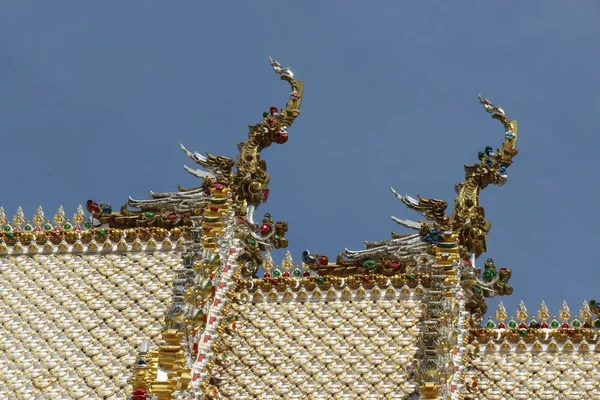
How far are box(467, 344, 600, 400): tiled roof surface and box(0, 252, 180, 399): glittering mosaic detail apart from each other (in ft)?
23.4

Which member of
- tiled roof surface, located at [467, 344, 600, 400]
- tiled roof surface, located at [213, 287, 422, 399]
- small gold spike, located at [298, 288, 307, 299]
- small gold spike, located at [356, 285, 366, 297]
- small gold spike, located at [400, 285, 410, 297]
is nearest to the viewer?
tiled roof surface, located at [467, 344, 600, 400]

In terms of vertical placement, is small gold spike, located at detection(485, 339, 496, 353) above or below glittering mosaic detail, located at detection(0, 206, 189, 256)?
below

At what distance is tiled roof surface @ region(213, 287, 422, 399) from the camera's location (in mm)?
36125

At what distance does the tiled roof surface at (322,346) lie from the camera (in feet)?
119

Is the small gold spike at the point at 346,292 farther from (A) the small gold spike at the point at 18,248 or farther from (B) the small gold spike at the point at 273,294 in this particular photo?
(A) the small gold spike at the point at 18,248

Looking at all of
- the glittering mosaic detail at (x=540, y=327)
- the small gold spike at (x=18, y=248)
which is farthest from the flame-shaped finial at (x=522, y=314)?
the small gold spike at (x=18, y=248)

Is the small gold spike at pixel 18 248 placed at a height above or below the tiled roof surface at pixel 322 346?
above

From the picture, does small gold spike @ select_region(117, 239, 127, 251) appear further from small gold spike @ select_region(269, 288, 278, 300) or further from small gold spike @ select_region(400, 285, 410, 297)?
small gold spike @ select_region(400, 285, 410, 297)

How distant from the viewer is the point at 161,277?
39312mm

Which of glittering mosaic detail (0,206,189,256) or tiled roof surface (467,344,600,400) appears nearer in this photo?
tiled roof surface (467,344,600,400)

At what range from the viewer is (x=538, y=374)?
36406 mm

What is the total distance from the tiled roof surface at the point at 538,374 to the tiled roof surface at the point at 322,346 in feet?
5.28

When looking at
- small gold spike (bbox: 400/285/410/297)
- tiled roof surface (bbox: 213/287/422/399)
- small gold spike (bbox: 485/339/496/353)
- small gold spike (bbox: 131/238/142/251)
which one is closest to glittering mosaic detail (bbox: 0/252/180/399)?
small gold spike (bbox: 131/238/142/251)

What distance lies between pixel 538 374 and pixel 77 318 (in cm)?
1016
